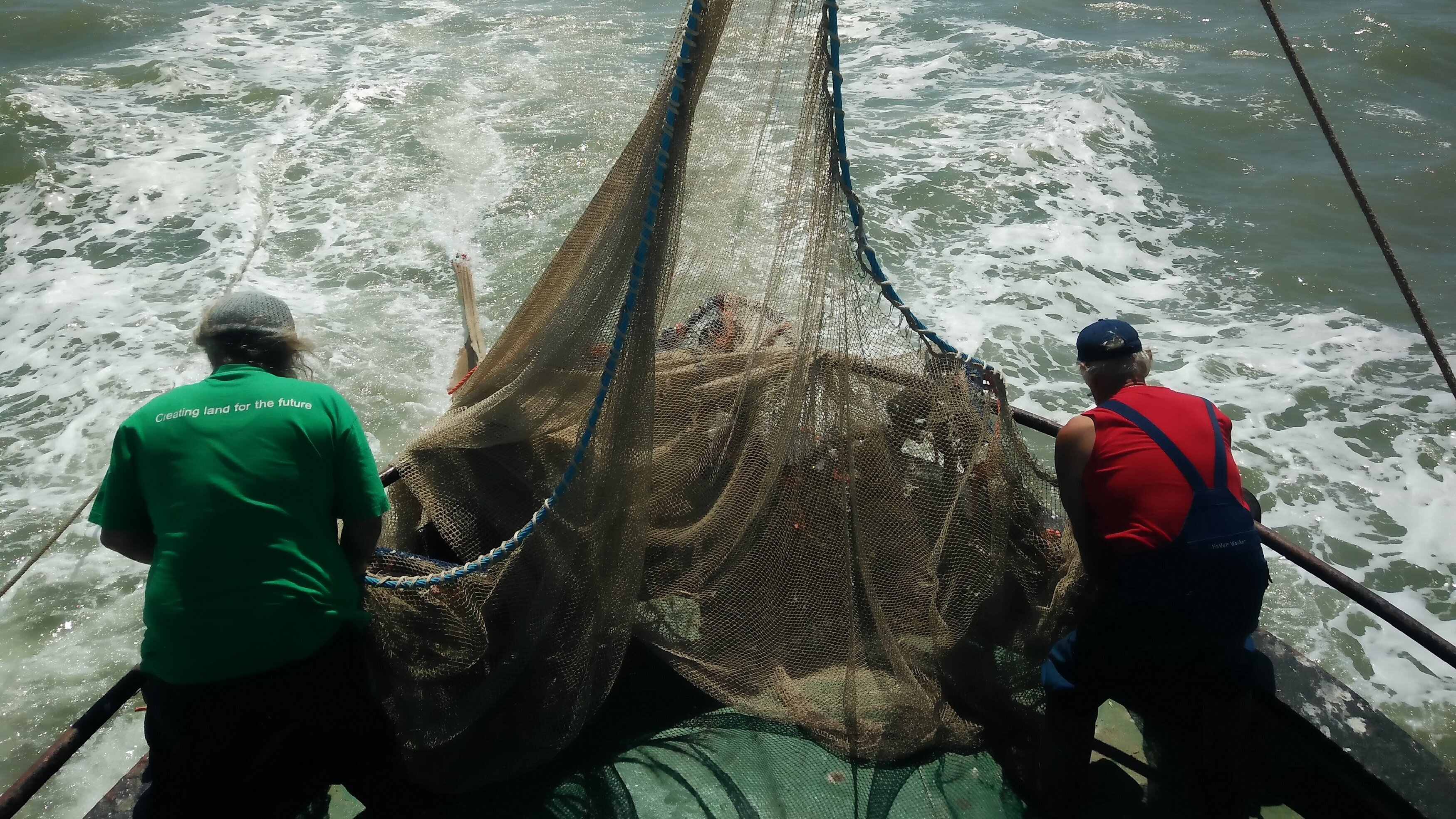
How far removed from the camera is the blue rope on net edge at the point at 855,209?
2771 millimetres

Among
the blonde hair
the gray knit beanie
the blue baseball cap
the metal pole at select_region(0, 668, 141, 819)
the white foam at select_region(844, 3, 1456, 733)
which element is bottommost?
the white foam at select_region(844, 3, 1456, 733)

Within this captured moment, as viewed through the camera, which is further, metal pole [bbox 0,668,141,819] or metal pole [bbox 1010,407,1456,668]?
metal pole [bbox 1010,407,1456,668]

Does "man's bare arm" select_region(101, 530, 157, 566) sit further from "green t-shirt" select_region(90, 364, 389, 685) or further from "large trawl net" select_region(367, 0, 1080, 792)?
"large trawl net" select_region(367, 0, 1080, 792)

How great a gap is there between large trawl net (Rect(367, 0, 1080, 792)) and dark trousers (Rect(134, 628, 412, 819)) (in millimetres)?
307

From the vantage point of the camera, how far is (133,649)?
5508 millimetres

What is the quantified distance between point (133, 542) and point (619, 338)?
51.8 inches

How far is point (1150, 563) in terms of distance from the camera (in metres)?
2.44

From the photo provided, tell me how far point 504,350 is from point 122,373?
6.24m

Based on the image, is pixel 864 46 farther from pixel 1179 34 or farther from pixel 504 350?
pixel 504 350

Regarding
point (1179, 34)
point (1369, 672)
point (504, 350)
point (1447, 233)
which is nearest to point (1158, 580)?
point (504, 350)

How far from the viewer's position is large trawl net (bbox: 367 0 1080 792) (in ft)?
9.45

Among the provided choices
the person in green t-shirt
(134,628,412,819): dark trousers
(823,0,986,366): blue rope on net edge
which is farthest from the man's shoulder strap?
(134,628,412,819): dark trousers

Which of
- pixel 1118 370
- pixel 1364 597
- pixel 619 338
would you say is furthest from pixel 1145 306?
pixel 619 338

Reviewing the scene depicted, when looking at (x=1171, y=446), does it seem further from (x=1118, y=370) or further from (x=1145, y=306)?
(x=1145, y=306)
